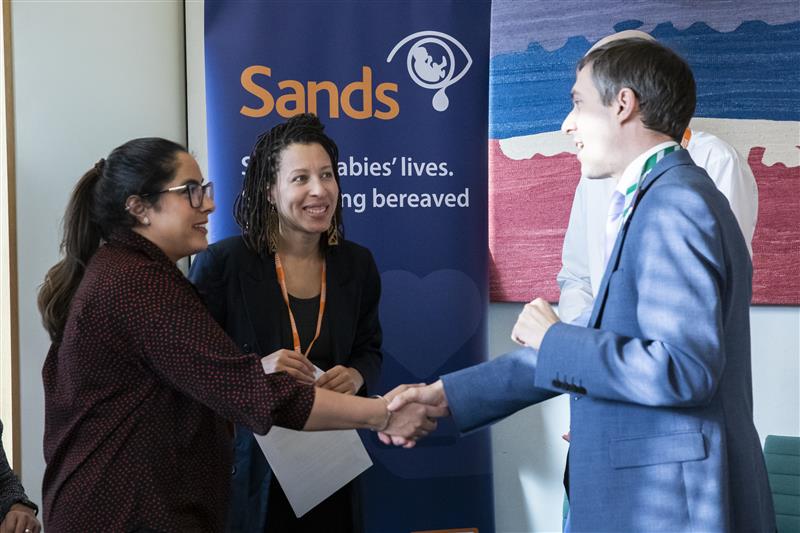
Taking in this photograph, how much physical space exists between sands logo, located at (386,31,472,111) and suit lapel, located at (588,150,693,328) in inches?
78.7

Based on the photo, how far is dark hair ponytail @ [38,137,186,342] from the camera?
6.61ft

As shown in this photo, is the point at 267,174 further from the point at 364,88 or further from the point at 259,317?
the point at 364,88

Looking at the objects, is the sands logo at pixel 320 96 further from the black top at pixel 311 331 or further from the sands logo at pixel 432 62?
the black top at pixel 311 331

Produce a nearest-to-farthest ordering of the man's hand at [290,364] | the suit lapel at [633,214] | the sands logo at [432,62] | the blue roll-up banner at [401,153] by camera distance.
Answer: the suit lapel at [633,214]
the man's hand at [290,364]
the blue roll-up banner at [401,153]
the sands logo at [432,62]

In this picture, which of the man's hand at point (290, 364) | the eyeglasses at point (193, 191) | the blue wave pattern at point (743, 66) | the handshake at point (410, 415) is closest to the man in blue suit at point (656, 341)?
the handshake at point (410, 415)

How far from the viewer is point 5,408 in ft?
Result: 10.7

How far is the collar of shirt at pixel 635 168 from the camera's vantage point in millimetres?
1812

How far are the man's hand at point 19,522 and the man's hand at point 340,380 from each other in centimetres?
87

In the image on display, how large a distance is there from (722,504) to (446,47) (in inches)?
98.1

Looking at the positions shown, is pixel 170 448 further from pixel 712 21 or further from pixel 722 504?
pixel 712 21

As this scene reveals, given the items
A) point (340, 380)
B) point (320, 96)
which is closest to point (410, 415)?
point (340, 380)

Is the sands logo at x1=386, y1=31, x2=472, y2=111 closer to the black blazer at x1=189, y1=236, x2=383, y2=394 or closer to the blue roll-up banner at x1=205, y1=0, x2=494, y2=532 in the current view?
the blue roll-up banner at x1=205, y1=0, x2=494, y2=532

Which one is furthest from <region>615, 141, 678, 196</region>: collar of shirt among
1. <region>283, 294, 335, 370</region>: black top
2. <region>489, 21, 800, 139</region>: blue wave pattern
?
<region>489, 21, 800, 139</region>: blue wave pattern

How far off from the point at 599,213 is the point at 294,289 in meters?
1.18
